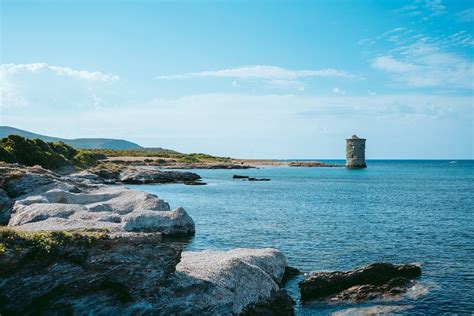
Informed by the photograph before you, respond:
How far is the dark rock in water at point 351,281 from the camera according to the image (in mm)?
26406

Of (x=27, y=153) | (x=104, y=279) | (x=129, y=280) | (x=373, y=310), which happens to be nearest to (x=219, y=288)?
(x=129, y=280)

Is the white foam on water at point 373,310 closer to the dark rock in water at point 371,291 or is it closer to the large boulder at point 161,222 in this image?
the dark rock in water at point 371,291

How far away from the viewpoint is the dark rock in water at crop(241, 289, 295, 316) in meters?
21.5

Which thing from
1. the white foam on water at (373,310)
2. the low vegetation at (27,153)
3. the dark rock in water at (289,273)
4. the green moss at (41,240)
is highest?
the low vegetation at (27,153)

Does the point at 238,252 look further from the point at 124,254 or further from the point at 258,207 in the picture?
the point at 258,207

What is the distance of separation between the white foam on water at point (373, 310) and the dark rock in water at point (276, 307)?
239cm

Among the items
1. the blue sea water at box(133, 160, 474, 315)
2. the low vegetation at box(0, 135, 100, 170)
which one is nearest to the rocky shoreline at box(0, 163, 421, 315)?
the blue sea water at box(133, 160, 474, 315)

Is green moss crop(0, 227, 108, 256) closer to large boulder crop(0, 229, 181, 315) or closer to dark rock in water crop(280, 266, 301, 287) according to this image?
large boulder crop(0, 229, 181, 315)

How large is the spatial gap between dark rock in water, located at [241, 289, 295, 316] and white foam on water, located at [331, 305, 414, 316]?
2.39 metres

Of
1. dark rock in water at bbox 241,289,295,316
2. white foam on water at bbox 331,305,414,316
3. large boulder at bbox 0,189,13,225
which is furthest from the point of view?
large boulder at bbox 0,189,13,225

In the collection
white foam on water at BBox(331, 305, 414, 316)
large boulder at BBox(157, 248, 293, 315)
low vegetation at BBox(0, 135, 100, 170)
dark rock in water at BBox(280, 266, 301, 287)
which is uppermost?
low vegetation at BBox(0, 135, 100, 170)

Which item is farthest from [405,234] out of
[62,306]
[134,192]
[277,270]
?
[62,306]

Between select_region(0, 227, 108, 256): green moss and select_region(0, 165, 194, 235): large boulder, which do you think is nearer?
select_region(0, 227, 108, 256): green moss

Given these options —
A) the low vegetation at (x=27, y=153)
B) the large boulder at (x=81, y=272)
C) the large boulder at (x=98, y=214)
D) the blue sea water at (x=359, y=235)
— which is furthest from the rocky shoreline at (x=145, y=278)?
the low vegetation at (x=27, y=153)
